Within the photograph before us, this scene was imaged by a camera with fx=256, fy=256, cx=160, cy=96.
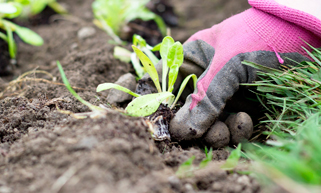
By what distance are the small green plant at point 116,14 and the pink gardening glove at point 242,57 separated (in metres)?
1.34

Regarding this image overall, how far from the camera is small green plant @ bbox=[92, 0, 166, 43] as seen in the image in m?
2.48

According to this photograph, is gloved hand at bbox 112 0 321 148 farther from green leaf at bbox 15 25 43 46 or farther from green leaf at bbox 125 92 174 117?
green leaf at bbox 15 25 43 46

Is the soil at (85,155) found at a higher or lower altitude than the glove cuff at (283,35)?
lower

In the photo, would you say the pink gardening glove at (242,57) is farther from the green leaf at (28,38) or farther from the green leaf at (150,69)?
the green leaf at (28,38)

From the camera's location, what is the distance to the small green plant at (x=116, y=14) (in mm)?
2479

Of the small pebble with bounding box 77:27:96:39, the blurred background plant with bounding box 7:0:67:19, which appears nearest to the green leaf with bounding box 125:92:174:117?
the small pebble with bounding box 77:27:96:39

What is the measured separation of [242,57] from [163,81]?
1.43 ft

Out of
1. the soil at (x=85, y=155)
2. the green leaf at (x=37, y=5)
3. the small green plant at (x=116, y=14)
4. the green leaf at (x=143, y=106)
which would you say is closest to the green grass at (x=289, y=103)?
the soil at (x=85, y=155)

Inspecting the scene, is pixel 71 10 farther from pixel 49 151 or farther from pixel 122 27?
pixel 49 151

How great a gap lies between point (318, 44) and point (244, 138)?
0.62 m

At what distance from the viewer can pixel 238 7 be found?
11.0 feet

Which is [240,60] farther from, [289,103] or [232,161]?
[232,161]

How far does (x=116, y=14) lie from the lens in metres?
2.48

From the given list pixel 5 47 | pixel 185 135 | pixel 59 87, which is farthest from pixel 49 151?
pixel 5 47
